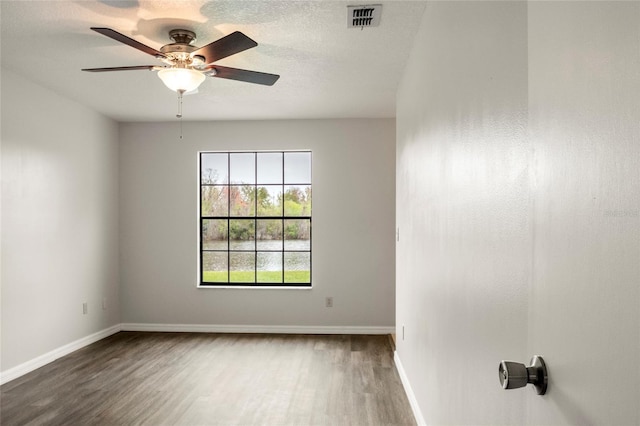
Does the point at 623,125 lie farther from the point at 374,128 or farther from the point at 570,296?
the point at 374,128

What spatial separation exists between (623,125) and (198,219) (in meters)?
5.71

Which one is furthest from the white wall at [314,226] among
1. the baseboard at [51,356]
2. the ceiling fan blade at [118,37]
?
the ceiling fan blade at [118,37]

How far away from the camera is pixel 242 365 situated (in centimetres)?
439

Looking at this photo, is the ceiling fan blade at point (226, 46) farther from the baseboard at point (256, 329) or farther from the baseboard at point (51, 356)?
the baseboard at point (256, 329)

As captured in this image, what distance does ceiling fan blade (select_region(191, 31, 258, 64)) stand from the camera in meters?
2.54

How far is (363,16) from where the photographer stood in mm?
2881

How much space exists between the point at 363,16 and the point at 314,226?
10.8 feet

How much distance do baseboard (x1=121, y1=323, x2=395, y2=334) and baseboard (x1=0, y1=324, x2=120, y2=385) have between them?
1.32 ft

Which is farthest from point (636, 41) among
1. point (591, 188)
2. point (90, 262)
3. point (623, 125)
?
point (90, 262)

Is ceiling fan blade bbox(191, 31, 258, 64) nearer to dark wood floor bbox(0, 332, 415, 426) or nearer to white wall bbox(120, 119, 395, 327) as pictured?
dark wood floor bbox(0, 332, 415, 426)

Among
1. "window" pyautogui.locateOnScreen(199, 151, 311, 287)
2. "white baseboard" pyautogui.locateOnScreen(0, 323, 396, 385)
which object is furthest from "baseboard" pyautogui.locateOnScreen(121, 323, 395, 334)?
"window" pyautogui.locateOnScreen(199, 151, 311, 287)

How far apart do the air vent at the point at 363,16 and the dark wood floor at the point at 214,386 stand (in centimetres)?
258

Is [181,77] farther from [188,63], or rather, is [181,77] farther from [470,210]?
[470,210]

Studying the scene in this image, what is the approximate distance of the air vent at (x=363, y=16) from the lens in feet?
9.14
